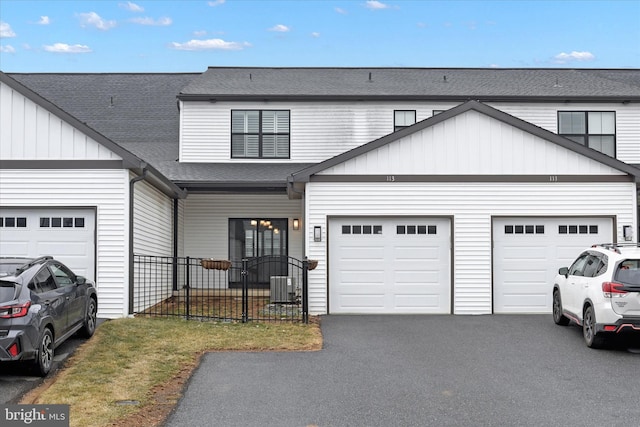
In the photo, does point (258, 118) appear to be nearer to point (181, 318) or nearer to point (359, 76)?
point (359, 76)

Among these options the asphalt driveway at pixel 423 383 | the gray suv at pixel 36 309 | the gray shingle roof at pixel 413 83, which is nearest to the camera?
the asphalt driveway at pixel 423 383

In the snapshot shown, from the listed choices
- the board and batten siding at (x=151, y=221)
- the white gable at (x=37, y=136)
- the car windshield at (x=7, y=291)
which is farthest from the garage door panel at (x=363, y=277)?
the car windshield at (x=7, y=291)

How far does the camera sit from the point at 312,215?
14.2m

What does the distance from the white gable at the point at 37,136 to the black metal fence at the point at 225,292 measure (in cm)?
258

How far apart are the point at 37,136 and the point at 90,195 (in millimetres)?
1648

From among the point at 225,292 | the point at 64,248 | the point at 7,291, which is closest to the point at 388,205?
the point at 225,292

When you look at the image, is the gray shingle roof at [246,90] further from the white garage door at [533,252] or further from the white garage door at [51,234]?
the white garage door at [533,252]

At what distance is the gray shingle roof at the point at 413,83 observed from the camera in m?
19.0

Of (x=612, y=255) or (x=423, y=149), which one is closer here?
(x=612, y=255)

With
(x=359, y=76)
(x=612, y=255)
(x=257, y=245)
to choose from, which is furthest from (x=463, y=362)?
(x=359, y=76)

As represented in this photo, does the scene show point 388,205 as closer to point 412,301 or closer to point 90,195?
point 412,301

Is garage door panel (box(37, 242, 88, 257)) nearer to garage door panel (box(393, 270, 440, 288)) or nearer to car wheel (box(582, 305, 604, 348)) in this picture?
garage door panel (box(393, 270, 440, 288))

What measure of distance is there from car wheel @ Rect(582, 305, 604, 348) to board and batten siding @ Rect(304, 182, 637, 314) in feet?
12.2

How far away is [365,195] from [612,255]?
5.62 meters
